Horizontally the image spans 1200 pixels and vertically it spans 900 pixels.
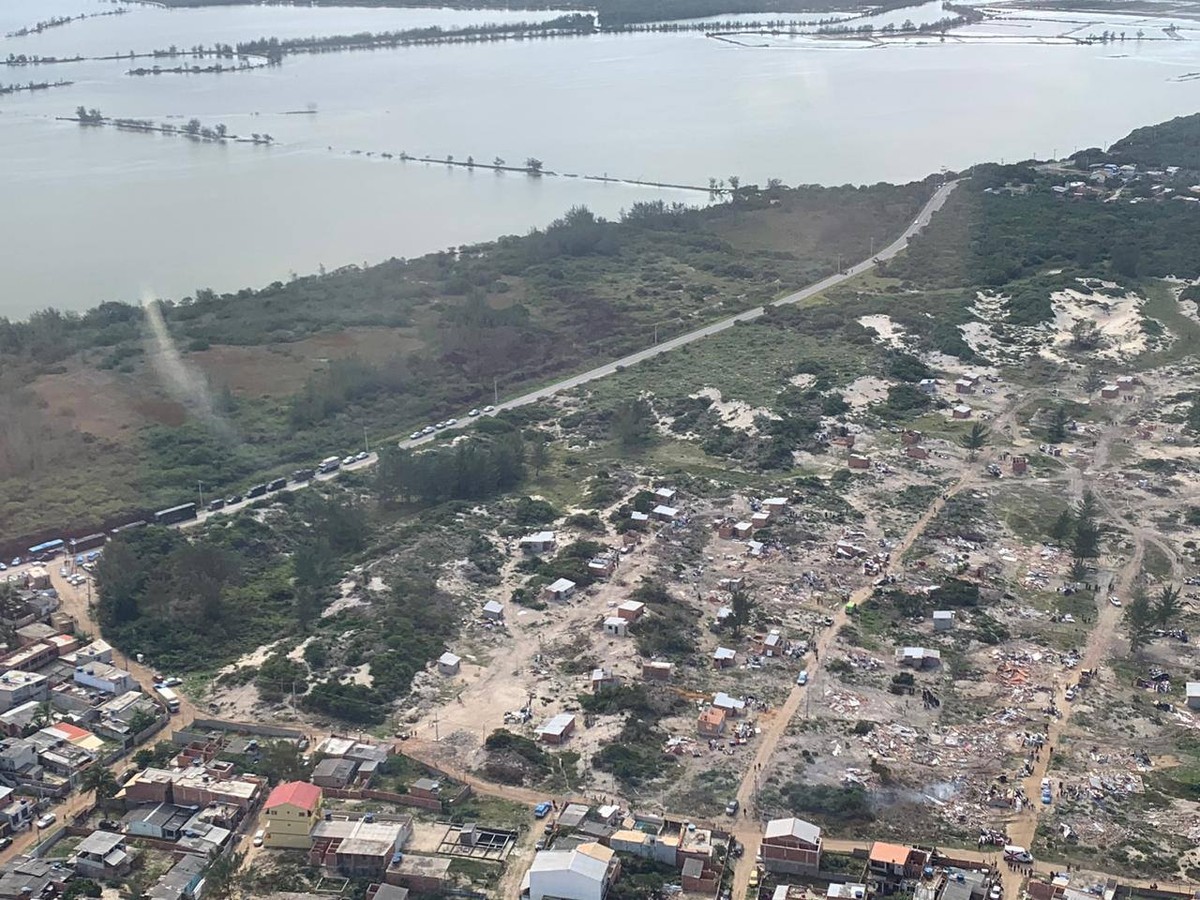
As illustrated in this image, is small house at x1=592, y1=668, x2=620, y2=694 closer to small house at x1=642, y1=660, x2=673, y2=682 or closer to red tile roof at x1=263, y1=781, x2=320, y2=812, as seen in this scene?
small house at x1=642, y1=660, x2=673, y2=682

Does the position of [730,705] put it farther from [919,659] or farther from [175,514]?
[175,514]

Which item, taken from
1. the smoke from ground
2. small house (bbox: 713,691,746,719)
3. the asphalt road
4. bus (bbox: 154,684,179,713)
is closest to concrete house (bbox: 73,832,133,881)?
bus (bbox: 154,684,179,713)

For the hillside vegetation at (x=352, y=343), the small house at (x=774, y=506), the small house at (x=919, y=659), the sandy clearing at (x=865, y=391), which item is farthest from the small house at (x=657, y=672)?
the sandy clearing at (x=865, y=391)

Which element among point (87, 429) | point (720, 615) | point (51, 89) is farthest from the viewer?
point (51, 89)

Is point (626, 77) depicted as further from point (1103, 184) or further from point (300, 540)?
point (300, 540)

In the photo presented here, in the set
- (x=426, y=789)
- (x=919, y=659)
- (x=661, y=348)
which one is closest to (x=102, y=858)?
(x=426, y=789)

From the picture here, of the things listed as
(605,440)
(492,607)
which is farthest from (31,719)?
(605,440)

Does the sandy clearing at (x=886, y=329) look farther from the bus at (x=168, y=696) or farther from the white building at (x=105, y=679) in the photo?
the white building at (x=105, y=679)
